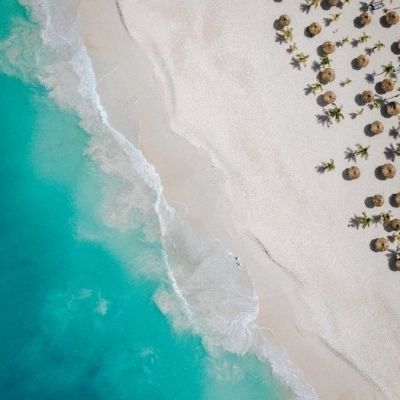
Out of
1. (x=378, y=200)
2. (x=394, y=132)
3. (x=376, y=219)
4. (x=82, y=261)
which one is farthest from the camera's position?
(x=82, y=261)

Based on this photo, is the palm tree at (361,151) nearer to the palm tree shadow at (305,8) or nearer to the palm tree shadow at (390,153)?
the palm tree shadow at (390,153)

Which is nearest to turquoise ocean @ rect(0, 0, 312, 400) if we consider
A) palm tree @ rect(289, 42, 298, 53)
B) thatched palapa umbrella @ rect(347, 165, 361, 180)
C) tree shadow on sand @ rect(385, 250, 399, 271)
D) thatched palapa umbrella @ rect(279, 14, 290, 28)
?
tree shadow on sand @ rect(385, 250, 399, 271)

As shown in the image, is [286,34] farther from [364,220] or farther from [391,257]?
[391,257]

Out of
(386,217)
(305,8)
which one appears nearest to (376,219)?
(386,217)

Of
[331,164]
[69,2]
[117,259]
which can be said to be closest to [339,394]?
[331,164]

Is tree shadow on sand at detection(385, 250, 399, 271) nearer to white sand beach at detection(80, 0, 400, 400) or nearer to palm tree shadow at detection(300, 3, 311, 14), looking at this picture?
white sand beach at detection(80, 0, 400, 400)

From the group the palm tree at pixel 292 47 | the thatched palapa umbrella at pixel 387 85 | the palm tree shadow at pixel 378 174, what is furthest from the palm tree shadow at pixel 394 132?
the palm tree at pixel 292 47
